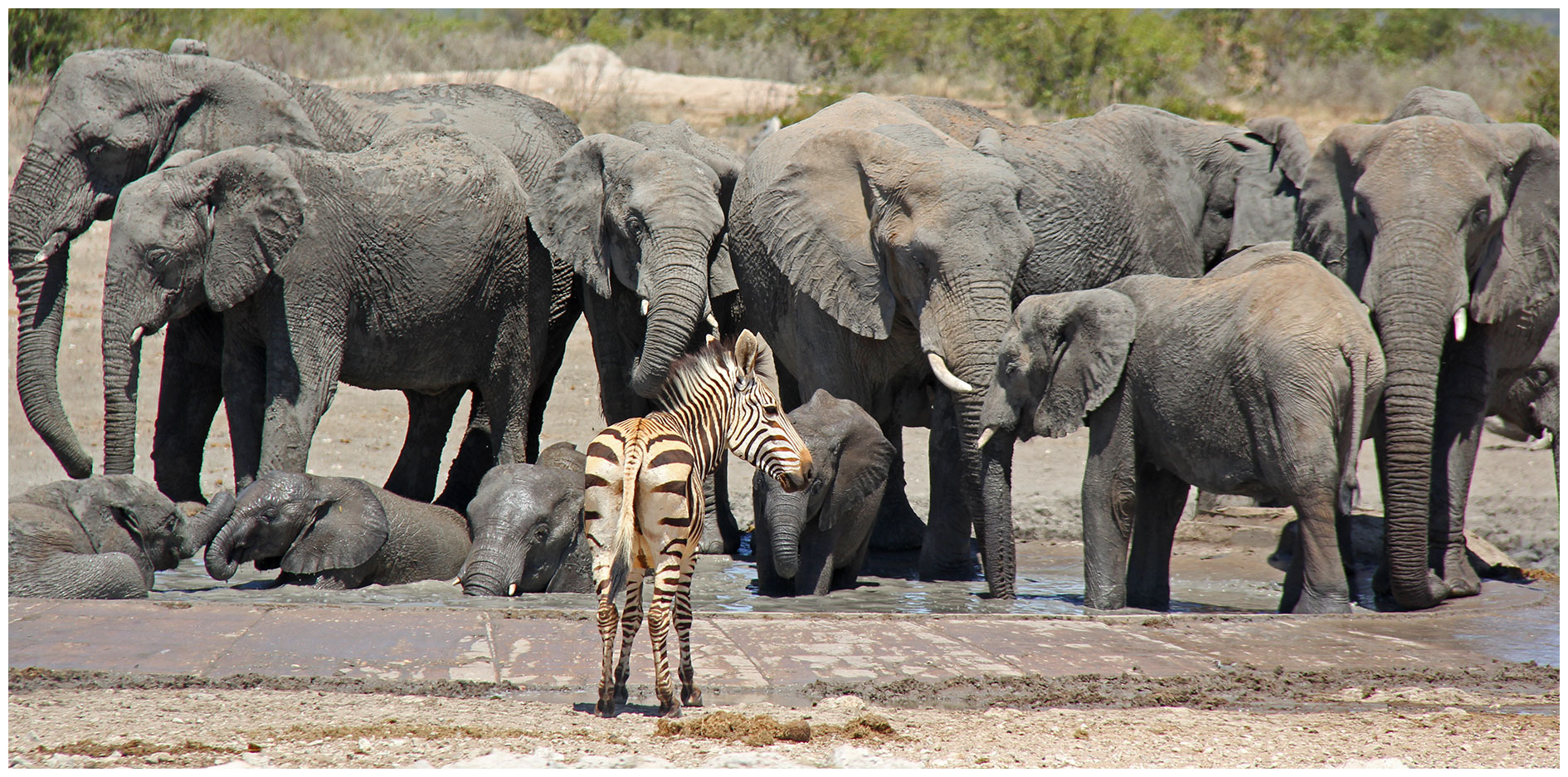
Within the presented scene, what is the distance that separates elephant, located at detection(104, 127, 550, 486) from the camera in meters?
9.50

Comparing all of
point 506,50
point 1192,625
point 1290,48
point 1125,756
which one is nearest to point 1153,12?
point 1290,48

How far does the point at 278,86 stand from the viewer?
36.2 ft

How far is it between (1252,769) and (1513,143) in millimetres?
5386

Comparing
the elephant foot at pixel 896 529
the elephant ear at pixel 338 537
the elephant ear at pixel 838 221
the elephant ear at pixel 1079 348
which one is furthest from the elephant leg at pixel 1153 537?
the elephant ear at pixel 338 537

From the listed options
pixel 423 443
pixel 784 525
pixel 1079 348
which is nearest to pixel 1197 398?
pixel 1079 348

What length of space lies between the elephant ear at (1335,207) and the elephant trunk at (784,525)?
128 inches

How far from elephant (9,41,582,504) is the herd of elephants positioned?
25 millimetres

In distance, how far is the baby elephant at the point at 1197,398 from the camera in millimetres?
7941

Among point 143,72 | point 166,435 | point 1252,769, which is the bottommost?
point 1252,769

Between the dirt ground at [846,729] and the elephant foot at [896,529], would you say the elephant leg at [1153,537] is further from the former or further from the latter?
the elephant foot at [896,529]

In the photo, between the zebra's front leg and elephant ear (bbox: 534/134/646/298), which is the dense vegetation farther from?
the zebra's front leg

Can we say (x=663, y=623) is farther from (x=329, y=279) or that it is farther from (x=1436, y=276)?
(x=329, y=279)

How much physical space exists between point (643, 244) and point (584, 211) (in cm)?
79

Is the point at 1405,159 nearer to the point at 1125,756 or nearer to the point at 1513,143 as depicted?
the point at 1513,143
